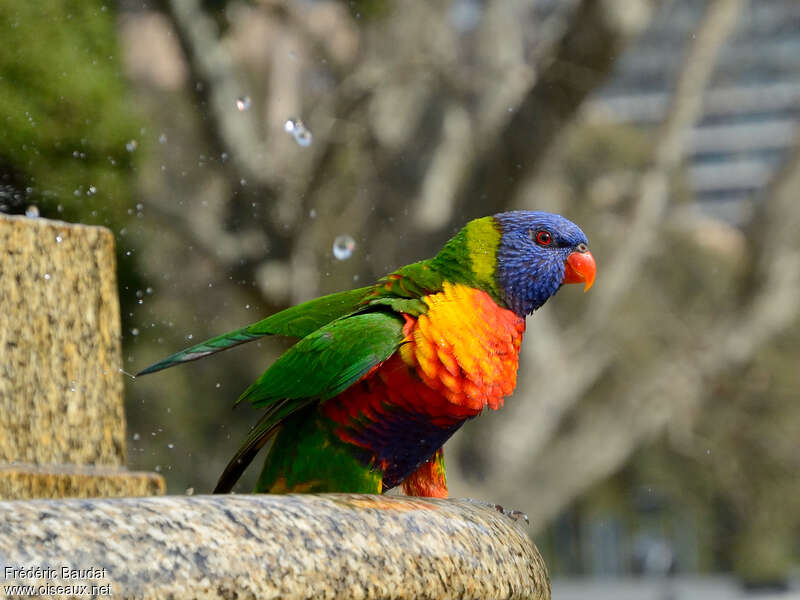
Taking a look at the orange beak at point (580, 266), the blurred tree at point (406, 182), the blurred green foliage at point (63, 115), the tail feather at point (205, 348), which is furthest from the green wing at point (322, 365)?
the blurred tree at point (406, 182)

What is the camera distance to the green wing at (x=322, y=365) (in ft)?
6.33

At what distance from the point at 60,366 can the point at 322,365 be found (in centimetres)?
Answer: 87

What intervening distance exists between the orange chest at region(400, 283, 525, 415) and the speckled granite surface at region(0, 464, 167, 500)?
3.07 feet

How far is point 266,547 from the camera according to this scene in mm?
1330

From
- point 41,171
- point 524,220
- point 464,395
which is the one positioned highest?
point 41,171

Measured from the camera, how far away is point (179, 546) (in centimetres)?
126

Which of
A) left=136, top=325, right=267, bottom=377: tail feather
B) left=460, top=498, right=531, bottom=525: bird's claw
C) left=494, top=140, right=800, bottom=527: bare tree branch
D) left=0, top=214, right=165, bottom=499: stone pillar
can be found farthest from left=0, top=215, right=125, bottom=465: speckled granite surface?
left=494, top=140, right=800, bottom=527: bare tree branch

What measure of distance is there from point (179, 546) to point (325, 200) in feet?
23.6

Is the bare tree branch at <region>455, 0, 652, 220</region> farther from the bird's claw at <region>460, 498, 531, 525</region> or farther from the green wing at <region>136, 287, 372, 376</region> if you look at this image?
the bird's claw at <region>460, 498, 531, 525</region>

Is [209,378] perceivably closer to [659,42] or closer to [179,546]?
[659,42]

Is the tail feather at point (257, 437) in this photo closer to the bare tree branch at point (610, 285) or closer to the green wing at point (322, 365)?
the green wing at point (322, 365)

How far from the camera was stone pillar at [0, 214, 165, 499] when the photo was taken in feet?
7.82

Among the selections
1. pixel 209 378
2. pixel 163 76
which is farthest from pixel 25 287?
pixel 209 378

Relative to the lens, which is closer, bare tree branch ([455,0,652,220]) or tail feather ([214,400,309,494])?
tail feather ([214,400,309,494])
